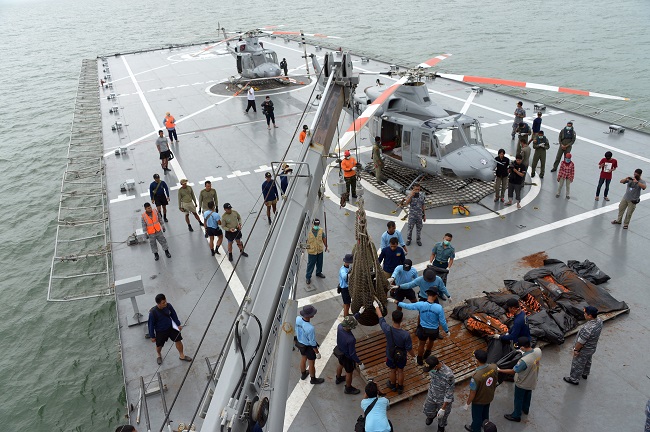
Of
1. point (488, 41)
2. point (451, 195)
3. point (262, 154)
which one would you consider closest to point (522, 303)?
point (451, 195)

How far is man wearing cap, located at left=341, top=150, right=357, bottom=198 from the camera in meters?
15.0

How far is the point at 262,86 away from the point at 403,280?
77.0 ft

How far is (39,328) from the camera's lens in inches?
559

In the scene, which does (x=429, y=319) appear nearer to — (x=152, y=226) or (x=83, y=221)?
(x=152, y=226)

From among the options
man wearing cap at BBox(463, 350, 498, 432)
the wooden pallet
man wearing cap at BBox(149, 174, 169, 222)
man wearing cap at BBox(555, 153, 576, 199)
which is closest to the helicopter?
man wearing cap at BBox(555, 153, 576, 199)

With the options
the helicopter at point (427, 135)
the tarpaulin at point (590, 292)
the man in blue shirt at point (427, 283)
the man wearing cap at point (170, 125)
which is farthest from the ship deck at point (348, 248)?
the man in blue shirt at point (427, 283)

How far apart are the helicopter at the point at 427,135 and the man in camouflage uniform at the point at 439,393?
835cm

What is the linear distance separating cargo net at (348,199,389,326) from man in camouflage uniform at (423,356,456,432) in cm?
247

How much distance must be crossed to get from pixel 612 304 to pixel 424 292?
4379 mm

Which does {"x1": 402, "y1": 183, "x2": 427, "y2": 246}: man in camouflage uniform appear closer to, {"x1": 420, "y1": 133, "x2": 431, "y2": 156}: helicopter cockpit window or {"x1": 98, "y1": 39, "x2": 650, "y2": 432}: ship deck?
{"x1": 98, "y1": 39, "x2": 650, "y2": 432}: ship deck

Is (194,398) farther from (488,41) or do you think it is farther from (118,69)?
(488,41)

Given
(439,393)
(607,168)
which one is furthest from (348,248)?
(607,168)

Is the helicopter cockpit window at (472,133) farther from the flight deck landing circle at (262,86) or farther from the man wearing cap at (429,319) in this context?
the flight deck landing circle at (262,86)

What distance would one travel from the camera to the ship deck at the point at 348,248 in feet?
28.9
